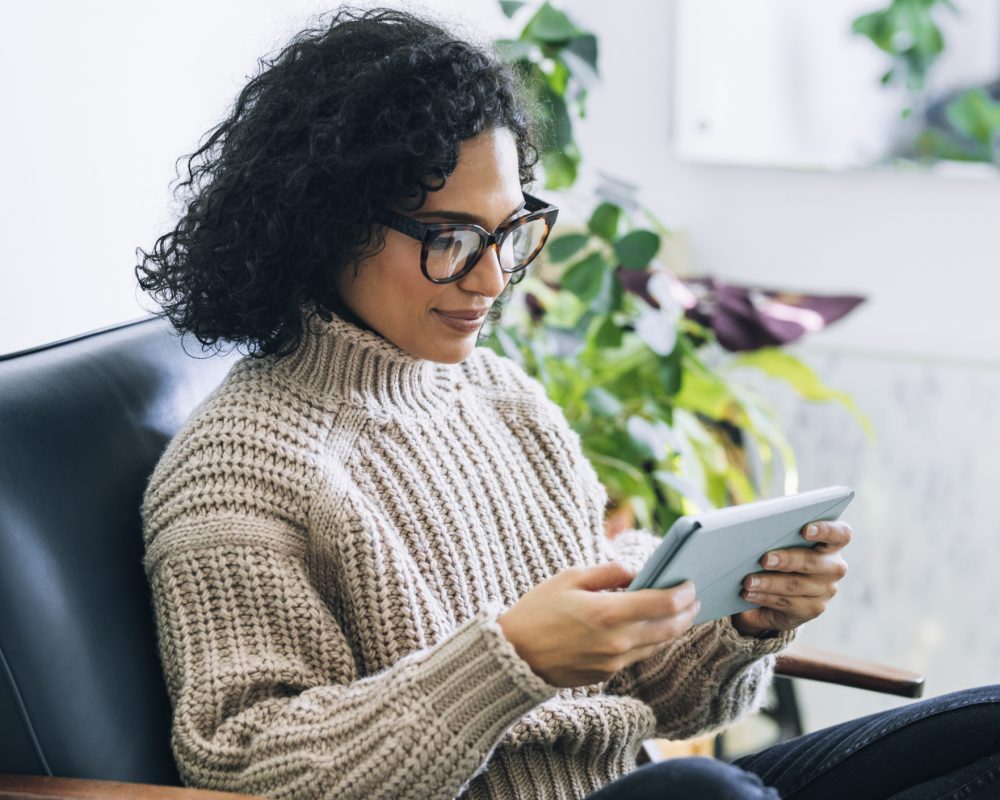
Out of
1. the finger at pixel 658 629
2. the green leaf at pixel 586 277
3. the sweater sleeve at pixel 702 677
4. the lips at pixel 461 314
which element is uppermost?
the lips at pixel 461 314

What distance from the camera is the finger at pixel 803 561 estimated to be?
1.02 m

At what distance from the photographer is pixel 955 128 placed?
2270mm

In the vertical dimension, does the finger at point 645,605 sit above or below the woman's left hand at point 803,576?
above

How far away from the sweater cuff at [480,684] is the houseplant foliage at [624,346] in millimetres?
718

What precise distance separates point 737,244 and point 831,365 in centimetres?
32

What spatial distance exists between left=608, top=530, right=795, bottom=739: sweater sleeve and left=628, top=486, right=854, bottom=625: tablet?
0.28 feet

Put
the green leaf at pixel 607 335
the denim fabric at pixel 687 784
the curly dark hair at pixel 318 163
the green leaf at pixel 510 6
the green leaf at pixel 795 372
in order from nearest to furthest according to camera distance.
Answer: the denim fabric at pixel 687 784
the curly dark hair at pixel 318 163
the green leaf at pixel 510 6
the green leaf at pixel 607 335
the green leaf at pixel 795 372

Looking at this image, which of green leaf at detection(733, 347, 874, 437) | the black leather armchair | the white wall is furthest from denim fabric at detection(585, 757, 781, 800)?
green leaf at detection(733, 347, 874, 437)

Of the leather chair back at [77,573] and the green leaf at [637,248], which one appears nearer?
the leather chair back at [77,573]

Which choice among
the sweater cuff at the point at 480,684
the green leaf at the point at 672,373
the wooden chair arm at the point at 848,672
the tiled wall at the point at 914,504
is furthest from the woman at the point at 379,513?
the tiled wall at the point at 914,504

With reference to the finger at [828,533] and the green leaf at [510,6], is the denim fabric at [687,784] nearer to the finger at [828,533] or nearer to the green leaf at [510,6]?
the finger at [828,533]

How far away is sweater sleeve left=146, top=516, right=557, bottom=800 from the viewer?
89 cm

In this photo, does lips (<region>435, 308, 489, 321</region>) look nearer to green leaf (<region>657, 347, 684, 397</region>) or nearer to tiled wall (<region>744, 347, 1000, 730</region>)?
green leaf (<region>657, 347, 684, 397</region>)

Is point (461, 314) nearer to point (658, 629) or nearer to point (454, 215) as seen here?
point (454, 215)
